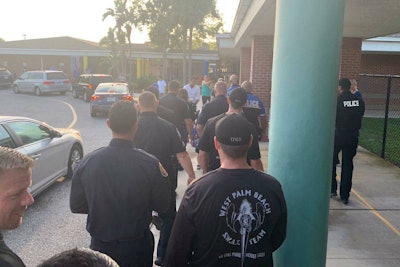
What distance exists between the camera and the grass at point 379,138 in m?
11.3

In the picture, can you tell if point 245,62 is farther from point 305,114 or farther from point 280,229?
point 280,229

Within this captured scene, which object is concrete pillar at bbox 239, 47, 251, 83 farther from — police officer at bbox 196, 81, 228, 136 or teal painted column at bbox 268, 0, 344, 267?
teal painted column at bbox 268, 0, 344, 267

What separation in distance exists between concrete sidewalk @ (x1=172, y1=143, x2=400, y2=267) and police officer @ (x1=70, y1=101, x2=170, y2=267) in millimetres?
2647

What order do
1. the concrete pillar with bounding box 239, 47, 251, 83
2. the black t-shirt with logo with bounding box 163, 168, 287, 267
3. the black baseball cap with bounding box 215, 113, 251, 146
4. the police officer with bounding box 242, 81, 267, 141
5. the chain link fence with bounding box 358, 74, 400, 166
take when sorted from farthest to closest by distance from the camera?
the concrete pillar with bounding box 239, 47, 251, 83 < the chain link fence with bounding box 358, 74, 400, 166 < the police officer with bounding box 242, 81, 267, 141 < the black baseball cap with bounding box 215, 113, 251, 146 < the black t-shirt with logo with bounding box 163, 168, 287, 267

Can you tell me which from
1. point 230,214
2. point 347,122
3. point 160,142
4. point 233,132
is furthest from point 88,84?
point 230,214

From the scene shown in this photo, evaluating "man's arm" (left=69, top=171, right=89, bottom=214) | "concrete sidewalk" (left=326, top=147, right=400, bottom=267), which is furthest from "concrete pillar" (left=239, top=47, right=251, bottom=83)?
"man's arm" (left=69, top=171, right=89, bottom=214)

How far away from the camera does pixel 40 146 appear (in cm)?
712

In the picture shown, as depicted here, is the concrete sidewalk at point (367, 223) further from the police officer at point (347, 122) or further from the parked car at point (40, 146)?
the parked car at point (40, 146)

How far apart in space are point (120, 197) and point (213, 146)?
79.5 inches

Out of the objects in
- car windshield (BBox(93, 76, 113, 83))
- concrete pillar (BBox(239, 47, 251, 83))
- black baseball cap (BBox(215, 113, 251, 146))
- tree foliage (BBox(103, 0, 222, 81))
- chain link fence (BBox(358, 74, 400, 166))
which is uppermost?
tree foliage (BBox(103, 0, 222, 81))

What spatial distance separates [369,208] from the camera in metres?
6.67

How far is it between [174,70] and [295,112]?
48728 mm

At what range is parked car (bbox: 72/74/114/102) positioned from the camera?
25969 millimetres

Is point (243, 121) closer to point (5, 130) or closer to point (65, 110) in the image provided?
point (5, 130)
